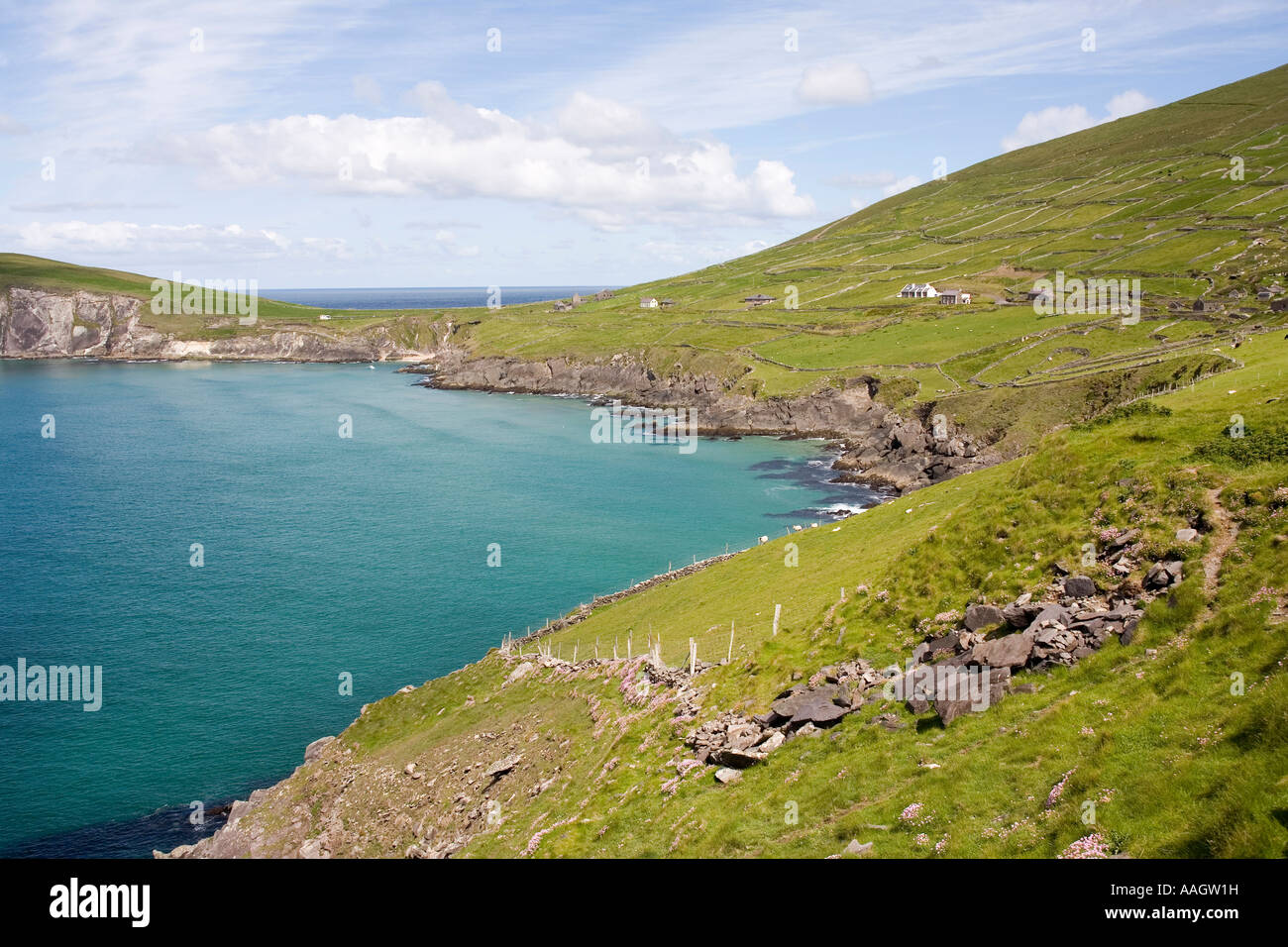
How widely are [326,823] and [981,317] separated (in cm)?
17109

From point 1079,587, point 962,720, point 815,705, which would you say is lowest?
point 815,705

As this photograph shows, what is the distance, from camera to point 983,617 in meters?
28.8

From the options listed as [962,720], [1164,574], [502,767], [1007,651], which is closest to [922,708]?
[962,720]

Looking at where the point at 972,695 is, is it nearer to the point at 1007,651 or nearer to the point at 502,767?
the point at 1007,651

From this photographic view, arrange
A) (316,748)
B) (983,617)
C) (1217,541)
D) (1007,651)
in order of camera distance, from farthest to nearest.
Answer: (316,748), (983,617), (1217,541), (1007,651)

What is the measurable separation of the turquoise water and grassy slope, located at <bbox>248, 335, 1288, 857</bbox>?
15.1 m

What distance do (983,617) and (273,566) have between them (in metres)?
82.8

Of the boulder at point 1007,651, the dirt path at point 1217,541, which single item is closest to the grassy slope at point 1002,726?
the dirt path at point 1217,541

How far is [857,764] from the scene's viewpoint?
24.5 metres

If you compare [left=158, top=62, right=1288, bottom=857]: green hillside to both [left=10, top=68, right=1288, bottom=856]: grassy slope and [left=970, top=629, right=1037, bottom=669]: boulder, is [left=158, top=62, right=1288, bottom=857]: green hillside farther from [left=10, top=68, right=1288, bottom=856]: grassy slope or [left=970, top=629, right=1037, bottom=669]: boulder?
[left=970, top=629, right=1037, bottom=669]: boulder

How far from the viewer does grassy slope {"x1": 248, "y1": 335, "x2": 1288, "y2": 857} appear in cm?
1825

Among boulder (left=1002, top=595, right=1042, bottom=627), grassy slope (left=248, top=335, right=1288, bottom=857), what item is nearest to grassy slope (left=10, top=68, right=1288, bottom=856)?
grassy slope (left=248, top=335, right=1288, bottom=857)
